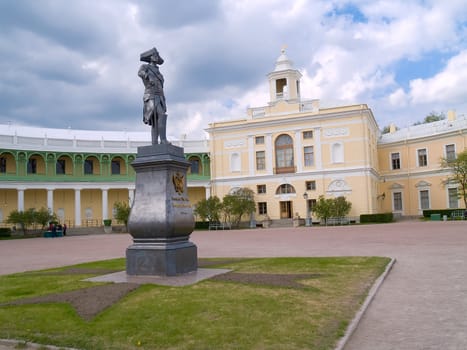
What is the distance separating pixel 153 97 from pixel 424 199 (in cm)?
4127

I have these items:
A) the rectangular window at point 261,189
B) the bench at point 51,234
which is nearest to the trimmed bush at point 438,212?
the rectangular window at point 261,189

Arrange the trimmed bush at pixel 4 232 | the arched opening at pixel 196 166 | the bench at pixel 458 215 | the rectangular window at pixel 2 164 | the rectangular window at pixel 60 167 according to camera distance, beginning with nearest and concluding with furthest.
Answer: the bench at pixel 458 215 < the trimmed bush at pixel 4 232 < the rectangular window at pixel 2 164 < the rectangular window at pixel 60 167 < the arched opening at pixel 196 166

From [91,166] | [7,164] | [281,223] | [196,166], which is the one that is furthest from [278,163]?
[7,164]

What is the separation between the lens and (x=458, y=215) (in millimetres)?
38250

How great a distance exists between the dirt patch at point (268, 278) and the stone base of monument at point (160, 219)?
108 cm

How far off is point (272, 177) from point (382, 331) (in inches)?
1588

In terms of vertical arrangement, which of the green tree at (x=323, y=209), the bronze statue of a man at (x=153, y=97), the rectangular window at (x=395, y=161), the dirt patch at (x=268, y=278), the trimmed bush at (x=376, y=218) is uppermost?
the rectangular window at (x=395, y=161)

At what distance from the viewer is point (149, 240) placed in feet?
32.7

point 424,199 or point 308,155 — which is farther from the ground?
point 308,155

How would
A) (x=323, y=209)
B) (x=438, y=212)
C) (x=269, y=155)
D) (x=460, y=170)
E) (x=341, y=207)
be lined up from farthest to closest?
1. (x=269, y=155)
2. (x=438, y=212)
3. (x=341, y=207)
4. (x=323, y=209)
5. (x=460, y=170)

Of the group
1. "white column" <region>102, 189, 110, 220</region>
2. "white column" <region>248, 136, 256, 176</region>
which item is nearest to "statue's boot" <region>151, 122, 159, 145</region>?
"white column" <region>248, 136, 256, 176</region>

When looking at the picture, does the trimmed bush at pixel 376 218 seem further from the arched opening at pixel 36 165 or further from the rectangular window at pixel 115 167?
the arched opening at pixel 36 165

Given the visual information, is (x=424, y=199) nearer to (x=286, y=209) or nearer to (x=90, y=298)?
(x=286, y=209)

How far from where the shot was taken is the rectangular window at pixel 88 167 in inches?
1928
